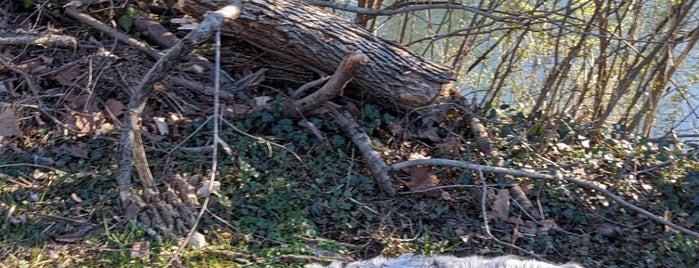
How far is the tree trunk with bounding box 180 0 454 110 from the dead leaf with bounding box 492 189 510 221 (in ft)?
2.88

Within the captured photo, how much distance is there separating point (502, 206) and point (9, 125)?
315 cm

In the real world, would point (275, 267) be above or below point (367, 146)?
below

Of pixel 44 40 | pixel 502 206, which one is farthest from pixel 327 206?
pixel 44 40

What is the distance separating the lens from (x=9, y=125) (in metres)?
5.01

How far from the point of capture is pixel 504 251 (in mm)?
4699

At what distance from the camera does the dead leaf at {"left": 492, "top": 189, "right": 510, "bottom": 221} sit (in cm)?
492

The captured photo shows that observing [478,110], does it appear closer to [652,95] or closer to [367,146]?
[367,146]

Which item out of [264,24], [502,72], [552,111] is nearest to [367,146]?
[264,24]

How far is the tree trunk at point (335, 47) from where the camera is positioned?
5266 mm

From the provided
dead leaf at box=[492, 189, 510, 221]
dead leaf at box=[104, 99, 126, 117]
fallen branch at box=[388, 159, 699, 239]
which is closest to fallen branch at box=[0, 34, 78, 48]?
dead leaf at box=[104, 99, 126, 117]

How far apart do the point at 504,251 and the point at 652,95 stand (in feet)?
9.62

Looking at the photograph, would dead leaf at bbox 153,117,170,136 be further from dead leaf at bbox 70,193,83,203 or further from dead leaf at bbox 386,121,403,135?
dead leaf at bbox 386,121,403,135

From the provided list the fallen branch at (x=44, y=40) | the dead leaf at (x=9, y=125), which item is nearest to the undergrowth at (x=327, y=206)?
the dead leaf at (x=9, y=125)

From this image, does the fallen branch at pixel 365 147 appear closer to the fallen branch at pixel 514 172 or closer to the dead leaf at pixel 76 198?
the fallen branch at pixel 514 172
